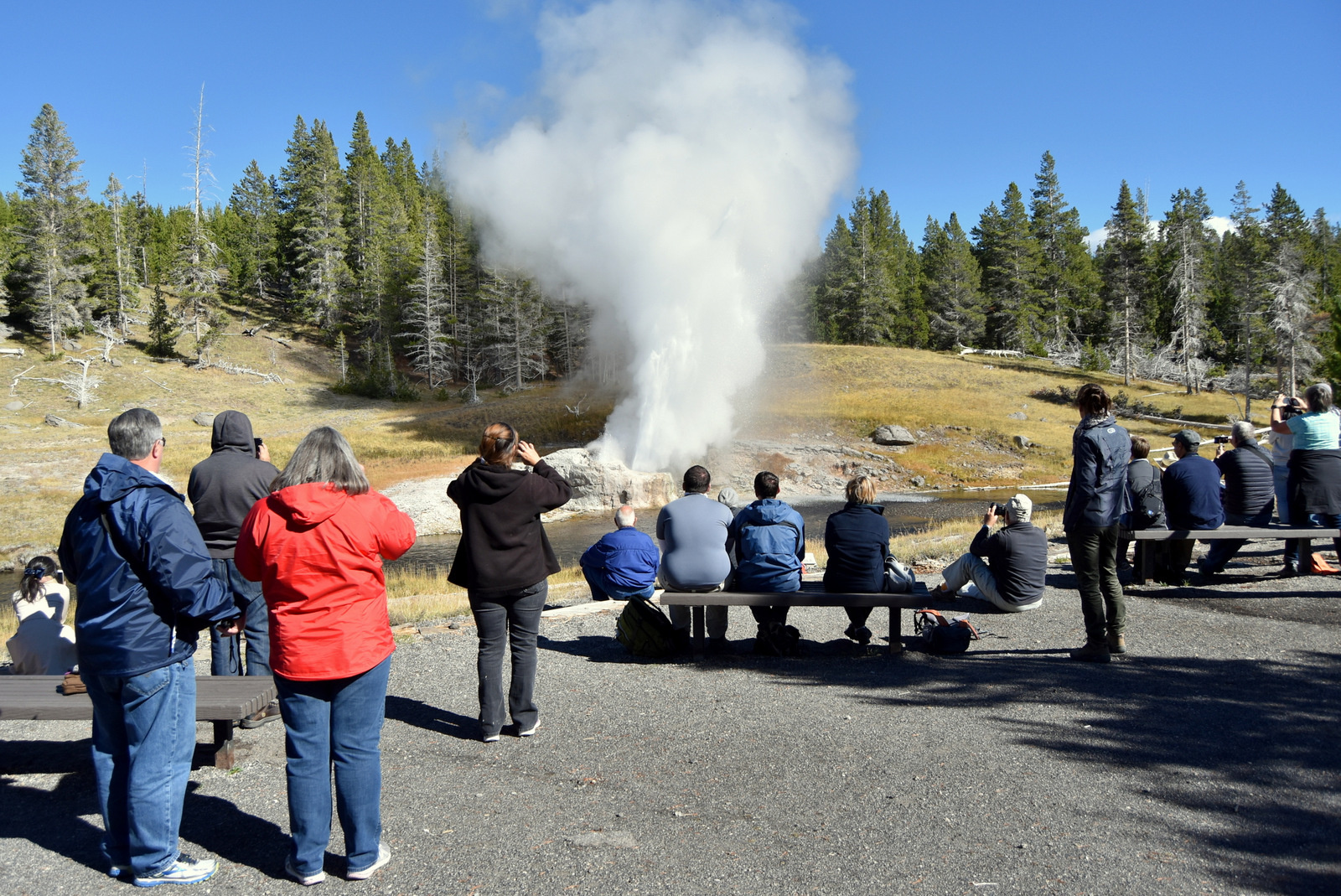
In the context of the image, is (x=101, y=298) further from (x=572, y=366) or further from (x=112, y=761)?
(x=112, y=761)

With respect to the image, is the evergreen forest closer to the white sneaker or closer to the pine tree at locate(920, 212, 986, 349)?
the pine tree at locate(920, 212, 986, 349)

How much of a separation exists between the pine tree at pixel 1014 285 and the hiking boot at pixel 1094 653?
65861 mm

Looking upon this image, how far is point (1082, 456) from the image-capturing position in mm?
6168

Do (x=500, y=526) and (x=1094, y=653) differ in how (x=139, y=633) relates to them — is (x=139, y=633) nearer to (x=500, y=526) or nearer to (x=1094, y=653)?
(x=500, y=526)

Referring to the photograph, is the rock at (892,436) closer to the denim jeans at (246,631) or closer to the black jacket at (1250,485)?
the black jacket at (1250,485)

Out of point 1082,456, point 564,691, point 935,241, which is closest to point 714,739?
point 564,691

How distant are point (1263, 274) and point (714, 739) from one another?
61.0 metres

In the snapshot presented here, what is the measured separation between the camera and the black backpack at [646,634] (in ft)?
22.4

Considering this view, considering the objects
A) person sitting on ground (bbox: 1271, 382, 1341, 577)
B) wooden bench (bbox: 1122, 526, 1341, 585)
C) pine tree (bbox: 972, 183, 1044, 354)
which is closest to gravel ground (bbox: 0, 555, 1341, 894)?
wooden bench (bbox: 1122, 526, 1341, 585)

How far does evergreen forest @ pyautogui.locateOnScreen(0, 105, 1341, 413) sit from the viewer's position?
57844mm

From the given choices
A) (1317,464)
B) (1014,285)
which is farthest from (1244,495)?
(1014,285)

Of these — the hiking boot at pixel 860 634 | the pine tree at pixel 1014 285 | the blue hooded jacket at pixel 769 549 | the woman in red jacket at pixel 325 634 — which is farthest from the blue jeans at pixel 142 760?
the pine tree at pixel 1014 285

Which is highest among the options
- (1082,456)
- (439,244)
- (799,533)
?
(439,244)

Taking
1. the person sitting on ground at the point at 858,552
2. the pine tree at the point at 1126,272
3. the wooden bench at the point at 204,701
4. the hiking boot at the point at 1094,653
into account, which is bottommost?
the hiking boot at the point at 1094,653
